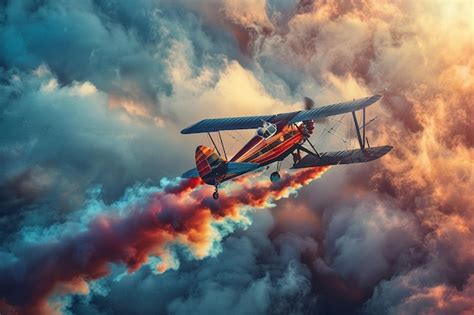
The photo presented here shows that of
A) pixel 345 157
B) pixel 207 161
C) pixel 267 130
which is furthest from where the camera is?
pixel 345 157

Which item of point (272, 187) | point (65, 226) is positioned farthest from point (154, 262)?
point (272, 187)

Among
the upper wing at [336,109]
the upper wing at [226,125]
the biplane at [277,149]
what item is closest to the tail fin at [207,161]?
the biplane at [277,149]

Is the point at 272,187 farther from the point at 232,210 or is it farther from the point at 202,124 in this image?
the point at 202,124

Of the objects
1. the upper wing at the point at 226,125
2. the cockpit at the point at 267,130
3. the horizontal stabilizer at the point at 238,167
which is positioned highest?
the upper wing at the point at 226,125

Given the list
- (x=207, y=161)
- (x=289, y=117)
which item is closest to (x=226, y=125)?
(x=289, y=117)

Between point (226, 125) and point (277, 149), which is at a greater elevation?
point (226, 125)

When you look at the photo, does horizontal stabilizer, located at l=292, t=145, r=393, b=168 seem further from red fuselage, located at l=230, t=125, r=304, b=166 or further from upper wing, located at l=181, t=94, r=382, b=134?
upper wing, located at l=181, t=94, r=382, b=134

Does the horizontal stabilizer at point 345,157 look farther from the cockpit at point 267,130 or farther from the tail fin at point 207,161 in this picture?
the tail fin at point 207,161

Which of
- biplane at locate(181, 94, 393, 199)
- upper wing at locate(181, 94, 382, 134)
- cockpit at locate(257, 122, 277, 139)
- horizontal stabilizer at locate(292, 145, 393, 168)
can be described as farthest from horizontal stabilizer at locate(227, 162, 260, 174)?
upper wing at locate(181, 94, 382, 134)

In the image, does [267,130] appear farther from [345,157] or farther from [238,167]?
[345,157]
